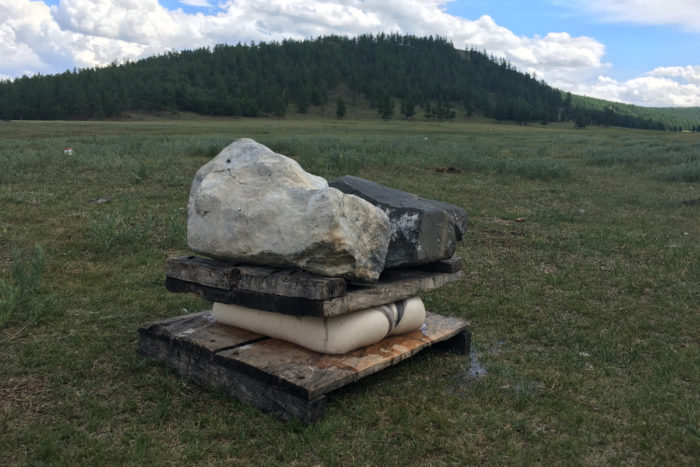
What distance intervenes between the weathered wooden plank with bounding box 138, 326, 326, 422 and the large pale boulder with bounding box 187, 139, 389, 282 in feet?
2.59

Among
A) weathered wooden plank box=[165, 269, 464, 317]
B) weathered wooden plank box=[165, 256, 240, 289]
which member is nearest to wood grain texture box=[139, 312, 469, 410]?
weathered wooden plank box=[165, 269, 464, 317]

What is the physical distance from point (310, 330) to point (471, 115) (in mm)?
134903

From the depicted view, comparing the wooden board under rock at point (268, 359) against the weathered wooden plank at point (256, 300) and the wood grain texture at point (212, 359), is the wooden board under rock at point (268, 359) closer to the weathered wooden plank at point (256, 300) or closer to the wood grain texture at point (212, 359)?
the wood grain texture at point (212, 359)

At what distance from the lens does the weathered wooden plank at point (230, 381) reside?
330cm

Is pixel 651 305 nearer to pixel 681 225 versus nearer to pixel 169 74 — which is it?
pixel 681 225

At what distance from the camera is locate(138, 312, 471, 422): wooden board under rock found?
3.35m

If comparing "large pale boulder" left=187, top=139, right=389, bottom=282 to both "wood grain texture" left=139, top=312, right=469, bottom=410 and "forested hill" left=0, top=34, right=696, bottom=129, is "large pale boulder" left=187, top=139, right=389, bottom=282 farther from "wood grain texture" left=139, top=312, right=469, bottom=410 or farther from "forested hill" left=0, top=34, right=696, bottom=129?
"forested hill" left=0, top=34, right=696, bottom=129

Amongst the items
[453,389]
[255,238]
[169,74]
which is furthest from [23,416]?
[169,74]

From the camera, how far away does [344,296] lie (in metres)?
3.54

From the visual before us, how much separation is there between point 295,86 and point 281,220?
129m

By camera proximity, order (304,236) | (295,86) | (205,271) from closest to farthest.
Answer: (304,236)
(205,271)
(295,86)

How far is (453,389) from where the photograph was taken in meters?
3.92

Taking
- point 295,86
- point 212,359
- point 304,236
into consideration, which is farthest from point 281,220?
point 295,86

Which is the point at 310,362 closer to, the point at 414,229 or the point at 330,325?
the point at 330,325
